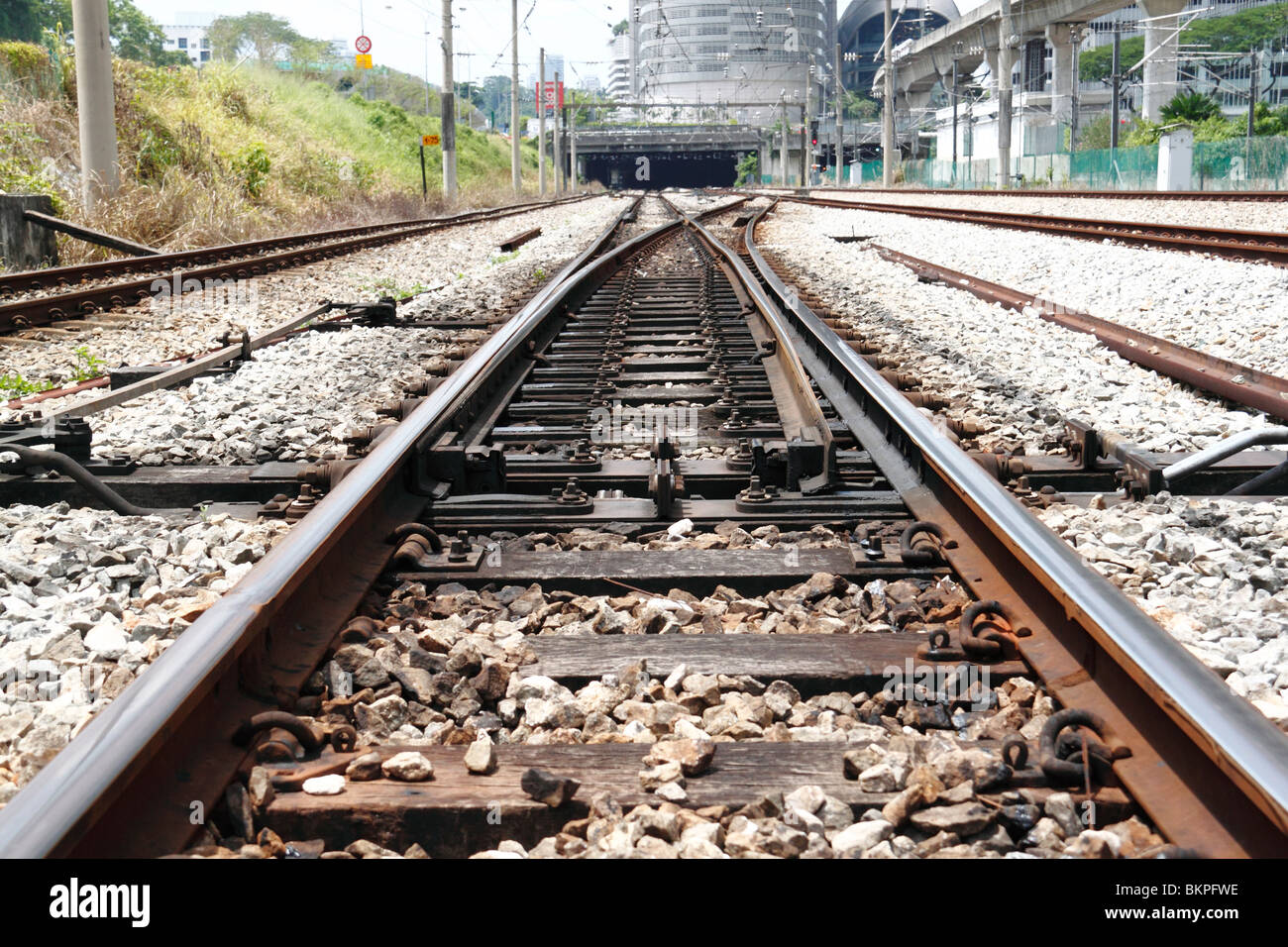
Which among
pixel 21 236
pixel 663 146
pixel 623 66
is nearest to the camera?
pixel 21 236

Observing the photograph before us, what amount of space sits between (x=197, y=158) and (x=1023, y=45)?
4671 cm

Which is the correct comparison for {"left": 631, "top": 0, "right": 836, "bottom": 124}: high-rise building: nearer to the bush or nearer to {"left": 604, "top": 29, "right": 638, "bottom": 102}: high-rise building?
{"left": 604, "top": 29, "right": 638, "bottom": 102}: high-rise building

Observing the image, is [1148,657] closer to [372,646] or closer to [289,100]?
[372,646]

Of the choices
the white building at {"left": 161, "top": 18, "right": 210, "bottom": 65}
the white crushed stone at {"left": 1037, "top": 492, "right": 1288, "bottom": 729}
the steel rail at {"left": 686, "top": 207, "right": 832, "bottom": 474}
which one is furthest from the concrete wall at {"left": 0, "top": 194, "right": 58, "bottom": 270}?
the white building at {"left": 161, "top": 18, "right": 210, "bottom": 65}

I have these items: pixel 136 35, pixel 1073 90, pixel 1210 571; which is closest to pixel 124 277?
pixel 1210 571

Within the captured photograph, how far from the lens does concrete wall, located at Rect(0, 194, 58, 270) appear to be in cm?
1202

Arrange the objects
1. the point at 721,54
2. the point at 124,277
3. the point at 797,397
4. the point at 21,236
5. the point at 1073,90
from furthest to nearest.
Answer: the point at 721,54 < the point at 1073,90 < the point at 21,236 < the point at 124,277 < the point at 797,397

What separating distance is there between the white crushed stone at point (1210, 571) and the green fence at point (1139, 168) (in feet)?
114

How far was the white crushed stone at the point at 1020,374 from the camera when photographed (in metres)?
4.95

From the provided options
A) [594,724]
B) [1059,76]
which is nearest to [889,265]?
[594,724]

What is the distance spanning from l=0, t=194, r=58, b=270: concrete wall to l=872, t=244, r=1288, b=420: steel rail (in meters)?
9.42

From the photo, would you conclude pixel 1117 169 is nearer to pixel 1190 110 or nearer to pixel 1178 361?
pixel 1190 110

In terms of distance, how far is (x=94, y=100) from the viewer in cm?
1409
